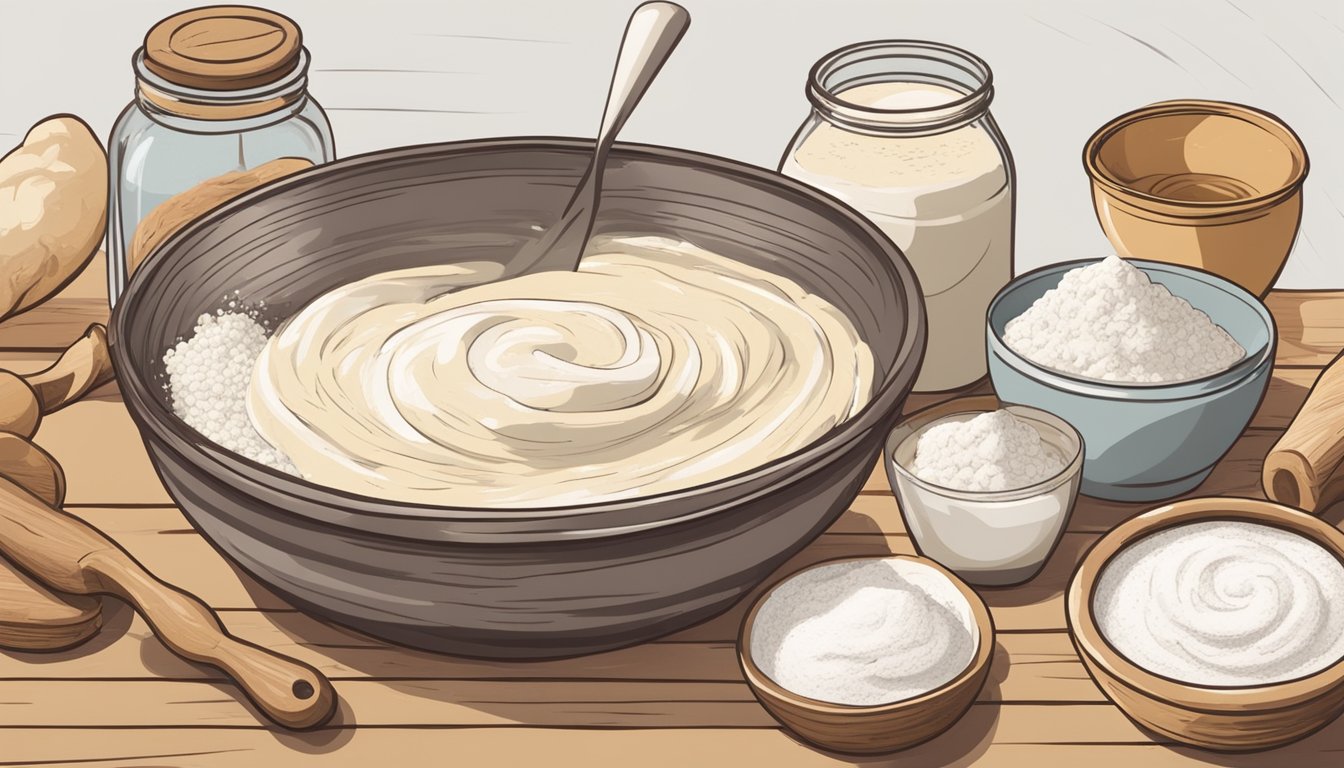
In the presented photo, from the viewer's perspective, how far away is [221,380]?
161 cm

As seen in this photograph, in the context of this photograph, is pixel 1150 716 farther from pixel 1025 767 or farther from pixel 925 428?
pixel 925 428

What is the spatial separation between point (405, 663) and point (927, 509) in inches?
16.1

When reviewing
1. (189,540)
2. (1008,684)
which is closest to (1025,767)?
(1008,684)

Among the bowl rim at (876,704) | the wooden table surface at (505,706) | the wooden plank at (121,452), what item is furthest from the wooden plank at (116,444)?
the bowl rim at (876,704)

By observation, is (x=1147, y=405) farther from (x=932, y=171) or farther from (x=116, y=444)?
(x=116, y=444)

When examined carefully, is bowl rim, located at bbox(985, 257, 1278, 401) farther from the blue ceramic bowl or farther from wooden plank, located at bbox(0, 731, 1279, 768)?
wooden plank, located at bbox(0, 731, 1279, 768)

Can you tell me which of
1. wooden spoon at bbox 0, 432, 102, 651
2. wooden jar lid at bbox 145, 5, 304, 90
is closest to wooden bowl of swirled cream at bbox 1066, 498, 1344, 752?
wooden spoon at bbox 0, 432, 102, 651

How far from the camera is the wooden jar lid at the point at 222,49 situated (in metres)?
1.77

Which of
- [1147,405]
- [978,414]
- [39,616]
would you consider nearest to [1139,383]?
[1147,405]

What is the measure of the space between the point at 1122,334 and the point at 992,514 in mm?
203

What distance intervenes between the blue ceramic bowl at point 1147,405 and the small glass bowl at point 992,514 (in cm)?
3

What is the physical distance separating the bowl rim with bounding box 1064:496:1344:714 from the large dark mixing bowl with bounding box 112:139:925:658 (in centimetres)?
18

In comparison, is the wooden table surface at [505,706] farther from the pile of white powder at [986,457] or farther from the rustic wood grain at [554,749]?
the pile of white powder at [986,457]

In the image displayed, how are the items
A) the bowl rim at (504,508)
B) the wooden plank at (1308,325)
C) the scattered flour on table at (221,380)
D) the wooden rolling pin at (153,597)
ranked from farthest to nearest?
the wooden plank at (1308,325) → the scattered flour on table at (221,380) → the wooden rolling pin at (153,597) → the bowl rim at (504,508)
